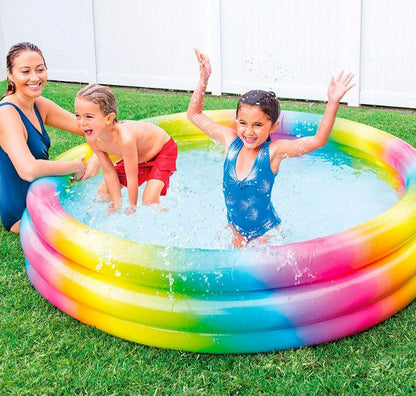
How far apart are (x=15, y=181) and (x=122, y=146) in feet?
3.52

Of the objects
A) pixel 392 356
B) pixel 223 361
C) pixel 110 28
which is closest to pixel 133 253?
pixel 223 361

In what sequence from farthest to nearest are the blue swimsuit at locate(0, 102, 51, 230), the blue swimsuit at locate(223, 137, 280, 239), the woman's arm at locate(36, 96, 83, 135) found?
the woman's arm at locate(36, 96, 83, 135) < the blue swimsuit at locate(0, 102, 51, 230) < the blue swimsuit at locate(223, 137, 280, 239)

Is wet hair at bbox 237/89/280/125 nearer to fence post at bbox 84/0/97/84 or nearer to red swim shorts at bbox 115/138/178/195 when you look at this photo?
red swim shorts at bbox 115/138/178/195

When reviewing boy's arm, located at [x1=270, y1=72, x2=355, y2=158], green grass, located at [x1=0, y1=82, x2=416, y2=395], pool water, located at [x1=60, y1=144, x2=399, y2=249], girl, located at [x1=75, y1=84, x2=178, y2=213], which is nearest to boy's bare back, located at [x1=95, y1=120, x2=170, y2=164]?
girl, located at [x1=75, y1=84, x2=178, y2=213]

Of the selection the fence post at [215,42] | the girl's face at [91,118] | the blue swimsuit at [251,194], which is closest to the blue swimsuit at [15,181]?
the girl's face at [91,118]

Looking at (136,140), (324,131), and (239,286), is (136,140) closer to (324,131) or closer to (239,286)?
(324,131)

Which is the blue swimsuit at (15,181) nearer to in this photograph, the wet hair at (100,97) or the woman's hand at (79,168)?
the woman's hand at (79,168)

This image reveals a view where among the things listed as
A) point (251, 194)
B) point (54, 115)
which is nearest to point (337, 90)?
point (251, 194)

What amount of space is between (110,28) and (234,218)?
6948 mm

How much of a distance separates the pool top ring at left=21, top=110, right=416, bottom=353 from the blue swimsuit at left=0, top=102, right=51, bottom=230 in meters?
1.21

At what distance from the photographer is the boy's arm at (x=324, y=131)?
3.19 metres

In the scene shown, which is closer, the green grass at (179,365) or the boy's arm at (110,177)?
the green grass at (179,365)

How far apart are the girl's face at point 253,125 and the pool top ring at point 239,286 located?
2.22 ft

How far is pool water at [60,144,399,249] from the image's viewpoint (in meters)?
4.45
